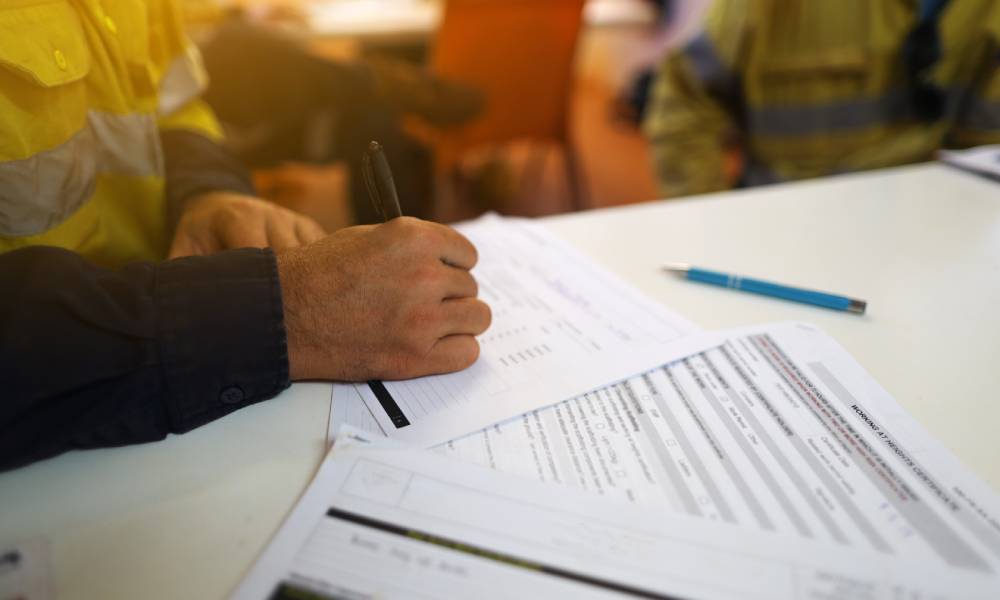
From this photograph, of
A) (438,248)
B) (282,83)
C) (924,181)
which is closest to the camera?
(438,248)

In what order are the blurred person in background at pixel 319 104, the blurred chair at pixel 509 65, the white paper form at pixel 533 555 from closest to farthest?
the white paper form at pixel 533 555
the blurred person in background at pixel 319 104
the blurred chair at pixel 509 65

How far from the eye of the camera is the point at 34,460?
391 mm

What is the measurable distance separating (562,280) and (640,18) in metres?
2.43

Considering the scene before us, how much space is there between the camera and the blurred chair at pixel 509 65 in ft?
5.73

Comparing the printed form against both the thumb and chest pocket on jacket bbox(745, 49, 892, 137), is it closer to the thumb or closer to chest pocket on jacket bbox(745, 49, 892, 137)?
the thumb

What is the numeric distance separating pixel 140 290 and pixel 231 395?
0.10 meters

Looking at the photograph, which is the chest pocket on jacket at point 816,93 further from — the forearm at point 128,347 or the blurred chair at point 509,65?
the forearm at point 128,347

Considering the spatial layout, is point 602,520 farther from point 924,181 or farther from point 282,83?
point 282,83

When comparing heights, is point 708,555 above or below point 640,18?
below

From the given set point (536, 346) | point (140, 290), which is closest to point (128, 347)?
point (140, 290)

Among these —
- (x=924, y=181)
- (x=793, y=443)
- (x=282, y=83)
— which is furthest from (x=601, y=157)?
(x=793, y=443)

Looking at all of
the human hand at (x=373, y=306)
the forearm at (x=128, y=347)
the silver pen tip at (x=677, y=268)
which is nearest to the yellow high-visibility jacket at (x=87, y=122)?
the forearm at (x=128, y=347)

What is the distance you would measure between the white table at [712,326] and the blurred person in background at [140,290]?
31 millimetres

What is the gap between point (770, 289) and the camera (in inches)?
23.4
